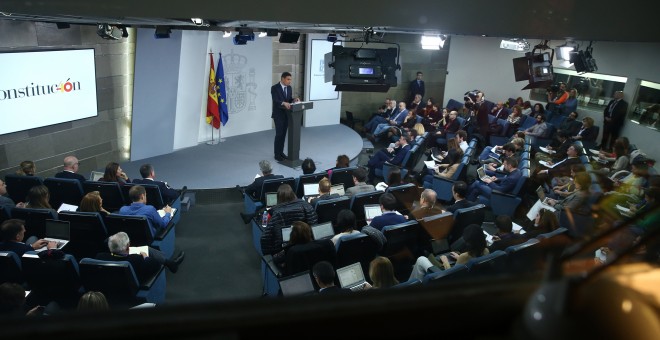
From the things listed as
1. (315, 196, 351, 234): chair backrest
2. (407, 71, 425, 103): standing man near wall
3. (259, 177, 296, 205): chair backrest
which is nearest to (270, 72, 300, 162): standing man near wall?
(259, 177, 296, 205): chair backrest

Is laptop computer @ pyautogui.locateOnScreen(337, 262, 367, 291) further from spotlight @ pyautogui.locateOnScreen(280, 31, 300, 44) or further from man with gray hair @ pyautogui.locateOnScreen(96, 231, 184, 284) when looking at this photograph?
spotlight @ pyautogui.locateOnScreen(280, 31, 300, 44)

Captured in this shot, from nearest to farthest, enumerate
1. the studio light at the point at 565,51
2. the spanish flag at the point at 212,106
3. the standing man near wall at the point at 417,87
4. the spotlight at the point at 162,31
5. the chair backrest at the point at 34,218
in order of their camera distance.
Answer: the chair backrest at the point at 34,218 → the spotlight at the point at 162,31 → the studio light at the point at 565,51 → the spanish flag at the point at 212,106 → the standing man near wall at the point at 417,87

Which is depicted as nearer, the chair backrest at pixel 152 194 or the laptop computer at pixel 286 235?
the laptop computer at pixel 286 235

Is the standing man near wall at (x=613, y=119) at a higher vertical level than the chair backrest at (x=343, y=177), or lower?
higher

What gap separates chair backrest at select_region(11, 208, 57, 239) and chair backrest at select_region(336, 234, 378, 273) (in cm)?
297

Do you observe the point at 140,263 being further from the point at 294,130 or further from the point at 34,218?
the point at 294,130

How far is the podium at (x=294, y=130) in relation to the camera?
25.7ft

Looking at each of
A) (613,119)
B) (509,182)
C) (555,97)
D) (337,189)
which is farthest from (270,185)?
(555,97)

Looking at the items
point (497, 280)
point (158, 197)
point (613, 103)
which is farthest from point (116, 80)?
point (613, 103)

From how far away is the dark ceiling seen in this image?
2.87m

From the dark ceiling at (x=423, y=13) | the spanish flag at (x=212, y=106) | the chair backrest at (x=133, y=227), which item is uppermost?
the dark ceiling at (x=423, y=13)

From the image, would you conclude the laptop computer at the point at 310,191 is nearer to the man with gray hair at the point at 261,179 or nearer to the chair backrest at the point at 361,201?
the man with gray hair at the point at 261,179

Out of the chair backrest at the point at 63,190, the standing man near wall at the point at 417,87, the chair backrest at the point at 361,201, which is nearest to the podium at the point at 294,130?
the chair backrest at the point at 361,201

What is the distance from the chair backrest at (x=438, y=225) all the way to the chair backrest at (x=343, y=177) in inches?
71.8
